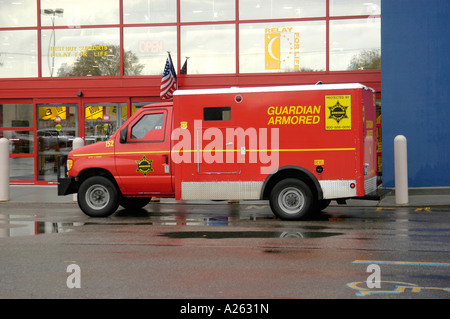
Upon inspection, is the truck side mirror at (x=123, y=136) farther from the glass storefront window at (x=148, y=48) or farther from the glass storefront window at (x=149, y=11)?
the glass storefront window at (x=149, y=11)

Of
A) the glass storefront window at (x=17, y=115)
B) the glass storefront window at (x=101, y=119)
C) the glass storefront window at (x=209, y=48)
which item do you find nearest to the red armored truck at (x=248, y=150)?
the glass storefront window at (x=209, y=48)

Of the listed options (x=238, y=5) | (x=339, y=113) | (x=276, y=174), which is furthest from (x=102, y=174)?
(x=238, y=5)

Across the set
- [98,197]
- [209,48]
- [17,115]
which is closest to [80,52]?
[17,115]

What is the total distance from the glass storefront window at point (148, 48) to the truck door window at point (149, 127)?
21.6 feet

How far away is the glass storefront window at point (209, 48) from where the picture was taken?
60.4ft

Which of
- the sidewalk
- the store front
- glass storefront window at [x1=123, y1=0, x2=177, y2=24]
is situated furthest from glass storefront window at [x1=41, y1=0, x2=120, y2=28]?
the sidewalk

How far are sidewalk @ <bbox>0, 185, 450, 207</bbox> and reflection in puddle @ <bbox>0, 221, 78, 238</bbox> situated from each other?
3.99 metres

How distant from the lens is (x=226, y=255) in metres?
8.10

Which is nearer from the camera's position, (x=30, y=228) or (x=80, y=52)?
(x=30, y=228)

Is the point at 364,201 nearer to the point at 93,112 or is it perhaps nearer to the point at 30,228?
the point at 30,228

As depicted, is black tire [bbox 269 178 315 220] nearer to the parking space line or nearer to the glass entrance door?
the parking space line

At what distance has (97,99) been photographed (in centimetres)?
1895

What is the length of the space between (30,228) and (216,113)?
157 inches
